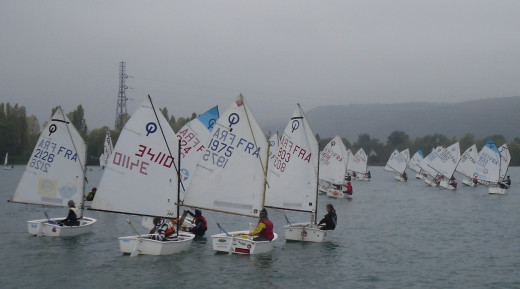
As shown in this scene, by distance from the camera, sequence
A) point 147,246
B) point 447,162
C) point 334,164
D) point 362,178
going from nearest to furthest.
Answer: point 147,246
point 334,164
point 447,162
point 362,178

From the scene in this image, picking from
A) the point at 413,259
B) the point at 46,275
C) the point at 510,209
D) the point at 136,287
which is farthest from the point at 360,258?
the point at 510,209

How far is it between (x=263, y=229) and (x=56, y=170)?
12.9m

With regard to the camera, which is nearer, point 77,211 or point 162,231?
point 162,231

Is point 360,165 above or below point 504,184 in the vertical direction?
above

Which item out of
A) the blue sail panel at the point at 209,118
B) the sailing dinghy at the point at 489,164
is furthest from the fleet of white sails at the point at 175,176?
the sailing dinghy at the point at 489,164

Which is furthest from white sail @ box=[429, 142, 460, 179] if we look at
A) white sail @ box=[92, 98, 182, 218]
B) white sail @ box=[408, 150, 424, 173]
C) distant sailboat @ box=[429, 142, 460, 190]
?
white sail @ box=[92, 98, 182, 218]

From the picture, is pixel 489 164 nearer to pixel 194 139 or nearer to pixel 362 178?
pixel 362 178

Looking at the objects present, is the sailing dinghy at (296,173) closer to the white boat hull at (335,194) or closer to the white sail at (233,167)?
the white sail at (233,167)

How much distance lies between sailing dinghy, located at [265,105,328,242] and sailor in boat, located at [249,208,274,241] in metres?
4.66

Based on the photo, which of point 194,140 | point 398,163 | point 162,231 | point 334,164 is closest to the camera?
point 162,231

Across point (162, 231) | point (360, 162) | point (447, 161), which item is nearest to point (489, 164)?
point (447, 161)

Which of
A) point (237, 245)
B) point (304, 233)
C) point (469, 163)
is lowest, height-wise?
point (237, 245)

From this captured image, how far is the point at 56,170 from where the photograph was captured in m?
32.9

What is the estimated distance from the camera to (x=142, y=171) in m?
26.5
